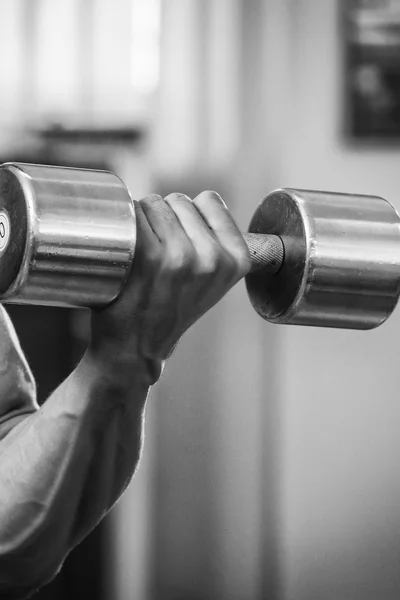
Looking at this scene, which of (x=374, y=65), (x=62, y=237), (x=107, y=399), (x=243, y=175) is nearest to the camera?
(x=62, y=237)

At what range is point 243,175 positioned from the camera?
275 centimetres

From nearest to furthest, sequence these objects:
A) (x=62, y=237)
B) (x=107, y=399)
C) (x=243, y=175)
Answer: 1. (x=62, y=237)
2. (x=107, y=399)
3. (x=243, y=175)

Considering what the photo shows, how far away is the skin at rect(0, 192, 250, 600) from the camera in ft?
2.26

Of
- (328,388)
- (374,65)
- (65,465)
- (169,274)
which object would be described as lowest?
(328,388)

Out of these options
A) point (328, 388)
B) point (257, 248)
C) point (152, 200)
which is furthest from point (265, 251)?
point (328, 388)

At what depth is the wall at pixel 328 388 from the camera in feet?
8.47

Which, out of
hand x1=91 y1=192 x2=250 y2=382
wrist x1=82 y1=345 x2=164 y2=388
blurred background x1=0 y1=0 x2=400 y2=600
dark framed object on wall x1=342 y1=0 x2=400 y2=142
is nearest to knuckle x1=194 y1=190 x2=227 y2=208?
hand x1=91 y1=192 x2=250 y2=382

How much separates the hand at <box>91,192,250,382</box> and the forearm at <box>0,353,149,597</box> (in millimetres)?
35

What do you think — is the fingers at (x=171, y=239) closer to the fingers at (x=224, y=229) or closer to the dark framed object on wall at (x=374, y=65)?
the fingers at (x=224, y=229)

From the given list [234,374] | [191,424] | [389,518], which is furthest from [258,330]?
[389,518]

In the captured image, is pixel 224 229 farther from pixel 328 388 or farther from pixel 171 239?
pixel 328 388

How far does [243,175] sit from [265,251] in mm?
2011

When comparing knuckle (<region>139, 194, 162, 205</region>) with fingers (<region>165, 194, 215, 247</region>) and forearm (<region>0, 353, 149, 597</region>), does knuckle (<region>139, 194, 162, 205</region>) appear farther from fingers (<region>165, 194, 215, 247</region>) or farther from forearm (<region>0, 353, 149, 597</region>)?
forearm (<region>0, 353, 149, 597</region>)

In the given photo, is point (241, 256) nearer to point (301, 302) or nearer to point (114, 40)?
point (301, 302)
